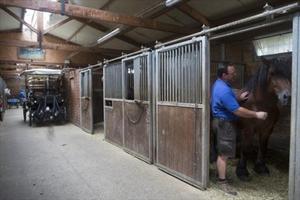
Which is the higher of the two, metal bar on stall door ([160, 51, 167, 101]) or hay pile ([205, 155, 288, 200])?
metal bar on stall door ([160, 51, 167, 101])

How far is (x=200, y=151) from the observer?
3066 mm

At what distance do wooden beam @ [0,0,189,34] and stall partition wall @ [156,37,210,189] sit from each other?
1.74 meters

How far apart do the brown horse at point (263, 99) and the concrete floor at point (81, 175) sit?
0.86 metres

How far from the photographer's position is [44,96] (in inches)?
349

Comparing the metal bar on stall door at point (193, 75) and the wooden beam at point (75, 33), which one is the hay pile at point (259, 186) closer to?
the metal bar on stall door at point (193, 75)

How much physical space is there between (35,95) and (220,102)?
7.66 meters

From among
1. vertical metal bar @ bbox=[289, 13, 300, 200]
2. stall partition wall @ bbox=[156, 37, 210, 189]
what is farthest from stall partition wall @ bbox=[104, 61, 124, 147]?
vertical metal bar @ bbox=[289, 13, 300, 200]

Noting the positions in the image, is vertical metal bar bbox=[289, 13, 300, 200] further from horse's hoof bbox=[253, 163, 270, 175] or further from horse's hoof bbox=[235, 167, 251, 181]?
horse's hoof bbox=[253, 163, 270, 175]

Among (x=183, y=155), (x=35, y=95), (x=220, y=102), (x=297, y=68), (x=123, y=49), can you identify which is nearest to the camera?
(x=297, y=68)

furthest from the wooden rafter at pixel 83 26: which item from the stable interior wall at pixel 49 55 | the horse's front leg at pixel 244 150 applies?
the horse's front leg at pixel 244 150

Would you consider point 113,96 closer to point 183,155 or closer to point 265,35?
point 183,155

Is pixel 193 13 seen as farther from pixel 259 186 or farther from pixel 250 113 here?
pixel 259 186

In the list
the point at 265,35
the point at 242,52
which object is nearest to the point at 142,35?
the point at 242,52

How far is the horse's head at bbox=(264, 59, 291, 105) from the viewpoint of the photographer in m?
3.11
